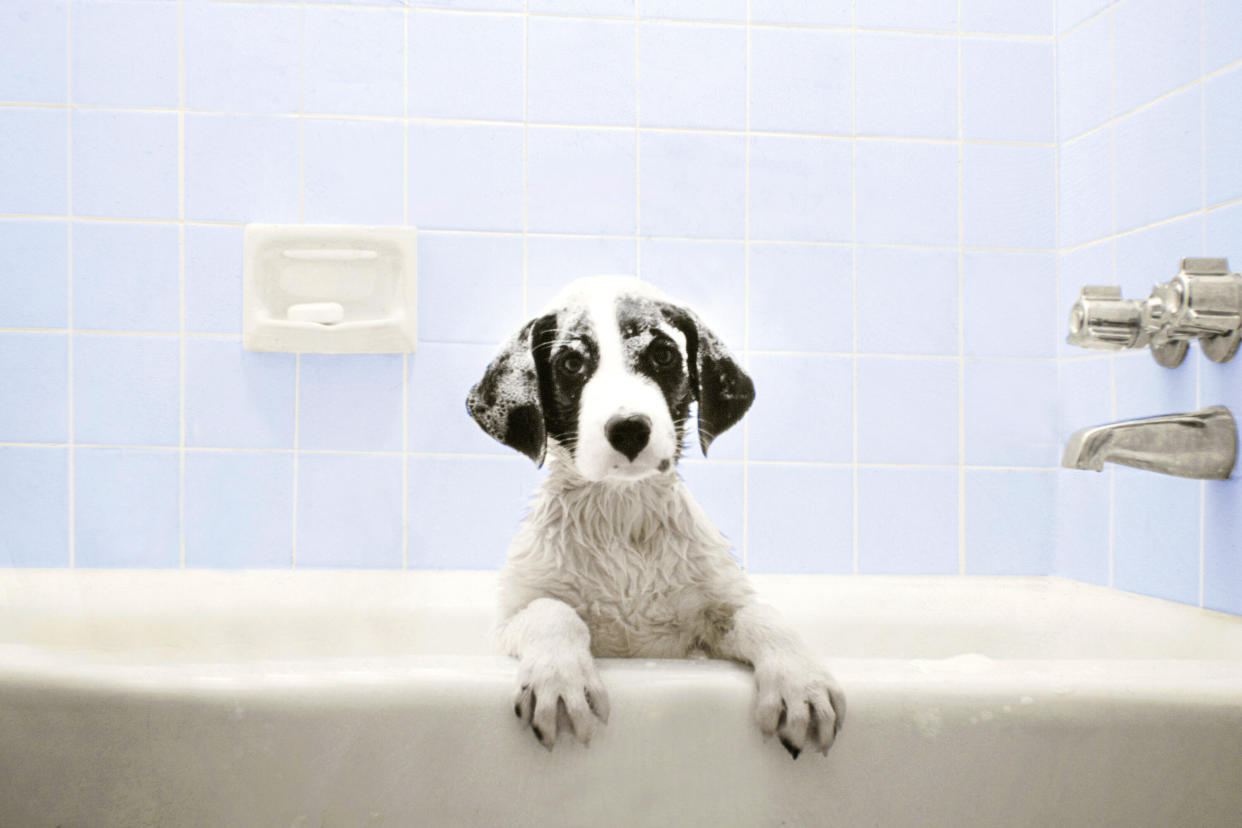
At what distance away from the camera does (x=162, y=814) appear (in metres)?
0.58

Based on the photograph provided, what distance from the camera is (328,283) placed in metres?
1.23

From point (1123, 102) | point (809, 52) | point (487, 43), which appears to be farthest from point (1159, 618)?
point (487, 43)

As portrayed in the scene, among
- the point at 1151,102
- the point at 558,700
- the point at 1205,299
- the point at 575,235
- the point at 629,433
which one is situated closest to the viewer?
the point at 558,700

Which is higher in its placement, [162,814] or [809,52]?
[809,52]

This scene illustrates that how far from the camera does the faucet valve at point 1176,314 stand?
0.98 m

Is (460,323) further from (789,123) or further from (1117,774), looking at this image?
(1117,774)

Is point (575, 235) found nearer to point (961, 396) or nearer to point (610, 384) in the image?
point (610, 384)

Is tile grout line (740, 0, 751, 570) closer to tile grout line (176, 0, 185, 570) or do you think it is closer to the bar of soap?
the bar of soap

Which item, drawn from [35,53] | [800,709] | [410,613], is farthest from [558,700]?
[35,53]

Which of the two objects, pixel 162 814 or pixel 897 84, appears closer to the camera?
pixel 162 814

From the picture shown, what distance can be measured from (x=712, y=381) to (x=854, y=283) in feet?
2.21

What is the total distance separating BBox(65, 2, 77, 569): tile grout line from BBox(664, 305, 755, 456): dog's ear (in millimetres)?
1165

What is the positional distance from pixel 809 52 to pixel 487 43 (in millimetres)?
598

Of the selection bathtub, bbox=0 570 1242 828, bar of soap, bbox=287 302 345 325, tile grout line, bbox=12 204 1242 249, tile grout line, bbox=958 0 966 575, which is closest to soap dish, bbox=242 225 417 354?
bar of soap, bbox=287 302 345 325
